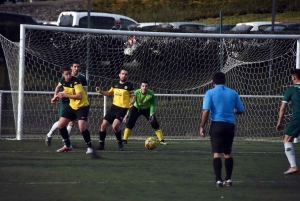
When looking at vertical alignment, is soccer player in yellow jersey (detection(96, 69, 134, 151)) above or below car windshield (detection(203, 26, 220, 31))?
below

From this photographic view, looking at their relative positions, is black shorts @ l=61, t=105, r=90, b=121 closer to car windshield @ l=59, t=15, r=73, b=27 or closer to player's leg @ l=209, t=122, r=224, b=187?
player's leg @ l=209, t=122, r=224, b=187

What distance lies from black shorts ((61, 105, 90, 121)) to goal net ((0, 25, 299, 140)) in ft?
14.1

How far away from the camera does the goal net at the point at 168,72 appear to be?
18.6m

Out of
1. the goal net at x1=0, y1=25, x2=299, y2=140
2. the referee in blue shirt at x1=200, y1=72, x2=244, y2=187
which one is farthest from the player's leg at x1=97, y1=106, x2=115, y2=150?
the referee in blue shirt at x1=200, y1=72, x2=244, y2=187

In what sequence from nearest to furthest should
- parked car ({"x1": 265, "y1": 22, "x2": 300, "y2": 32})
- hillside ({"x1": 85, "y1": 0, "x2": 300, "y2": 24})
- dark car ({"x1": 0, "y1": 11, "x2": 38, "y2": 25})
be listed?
parked car ({"x1": 265, "y1": 22, "x2": 300, "y2": 32}) < dark car ({"x1": 0, "y1": 11, "x2": 38, "y2": 25}) < hillside ({"x1": 85, "y1": 0, "x2": 300, "y2": 24})

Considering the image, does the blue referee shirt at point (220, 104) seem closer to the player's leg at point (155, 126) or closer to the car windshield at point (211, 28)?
the player's leg at point (155, 126)

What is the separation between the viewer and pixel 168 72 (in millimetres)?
20734

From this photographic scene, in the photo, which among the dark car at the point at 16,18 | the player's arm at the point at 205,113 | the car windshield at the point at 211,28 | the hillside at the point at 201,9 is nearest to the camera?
the player's arm at the point at 205,113

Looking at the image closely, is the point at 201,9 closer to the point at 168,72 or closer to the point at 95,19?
the point at 95,19

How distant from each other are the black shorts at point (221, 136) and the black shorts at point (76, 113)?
3.96 m

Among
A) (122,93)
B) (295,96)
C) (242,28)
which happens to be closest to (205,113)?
(295,96)

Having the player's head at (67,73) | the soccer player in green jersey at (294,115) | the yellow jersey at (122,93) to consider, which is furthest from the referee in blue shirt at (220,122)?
the yellow jersey at (122,93)

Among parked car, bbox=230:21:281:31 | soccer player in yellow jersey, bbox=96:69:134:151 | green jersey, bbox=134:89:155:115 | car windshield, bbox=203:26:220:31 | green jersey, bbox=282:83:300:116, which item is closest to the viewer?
green jersey, bbox=282:83:300:116

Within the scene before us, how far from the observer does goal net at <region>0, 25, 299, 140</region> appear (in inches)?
731
